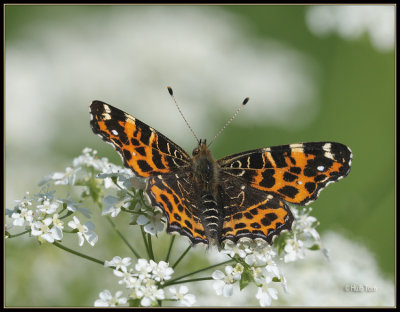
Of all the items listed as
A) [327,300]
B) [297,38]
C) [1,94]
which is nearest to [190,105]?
[297,38]

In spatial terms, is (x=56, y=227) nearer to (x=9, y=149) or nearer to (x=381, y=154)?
(x=9, y=149)

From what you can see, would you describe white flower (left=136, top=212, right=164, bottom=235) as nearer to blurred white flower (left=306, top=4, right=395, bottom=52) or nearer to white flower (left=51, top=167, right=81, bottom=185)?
white flower (left=51, top=167, right=81, bottom=185)

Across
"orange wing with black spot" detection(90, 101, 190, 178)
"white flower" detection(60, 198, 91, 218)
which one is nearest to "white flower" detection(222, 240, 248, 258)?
"orange wing with black spot" detection(90, 101, 190, 178)

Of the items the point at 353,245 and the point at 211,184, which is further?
the point at 353,245

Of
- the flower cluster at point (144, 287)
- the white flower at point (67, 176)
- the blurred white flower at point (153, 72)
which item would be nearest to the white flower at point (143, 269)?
the flower cluster at point (144, 287)

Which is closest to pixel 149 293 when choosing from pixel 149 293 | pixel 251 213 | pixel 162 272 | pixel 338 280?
pixel 149 293

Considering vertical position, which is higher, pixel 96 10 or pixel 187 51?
pixel 96 10
